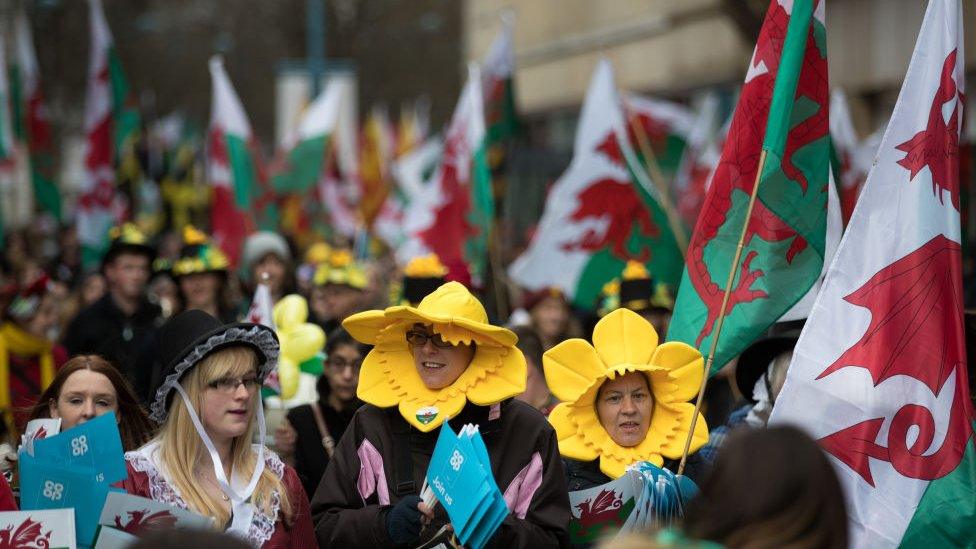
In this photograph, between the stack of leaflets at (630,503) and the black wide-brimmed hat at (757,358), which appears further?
the black wide-brimmed hat at (757,358)

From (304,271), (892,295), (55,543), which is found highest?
(892,295)

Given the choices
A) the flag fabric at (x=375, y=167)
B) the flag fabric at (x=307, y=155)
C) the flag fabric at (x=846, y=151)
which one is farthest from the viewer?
the flag fabric at (x=375, y=167)

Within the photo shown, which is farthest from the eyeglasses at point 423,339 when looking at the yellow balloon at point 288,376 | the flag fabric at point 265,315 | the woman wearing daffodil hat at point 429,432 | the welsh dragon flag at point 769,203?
the yellow balloon at point 288,376

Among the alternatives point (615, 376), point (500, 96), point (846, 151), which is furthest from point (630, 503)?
point (500, 96)

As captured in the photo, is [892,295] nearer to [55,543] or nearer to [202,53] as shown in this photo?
[55,543]

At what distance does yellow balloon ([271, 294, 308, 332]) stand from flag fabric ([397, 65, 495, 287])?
3795 millimetres

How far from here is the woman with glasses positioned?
7.12 meters

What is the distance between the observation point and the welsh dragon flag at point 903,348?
5.12 meters

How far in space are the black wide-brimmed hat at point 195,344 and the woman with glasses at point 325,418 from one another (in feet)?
6.55

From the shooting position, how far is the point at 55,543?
4.46 meters

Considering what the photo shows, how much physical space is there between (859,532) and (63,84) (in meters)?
35.4

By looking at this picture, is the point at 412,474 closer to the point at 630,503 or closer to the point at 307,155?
the point at 630,503

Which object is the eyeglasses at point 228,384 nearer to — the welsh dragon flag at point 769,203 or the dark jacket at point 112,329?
the welsh dragon flag at point 769,203

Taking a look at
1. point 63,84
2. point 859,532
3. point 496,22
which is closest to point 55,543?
point 859,532
